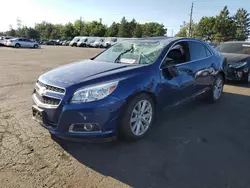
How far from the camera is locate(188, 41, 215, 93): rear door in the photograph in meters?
4.43

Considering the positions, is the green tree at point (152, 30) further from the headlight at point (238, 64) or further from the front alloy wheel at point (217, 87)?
the front alloy wheel at point (217, 87)

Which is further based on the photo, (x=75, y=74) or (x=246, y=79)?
(x=246, y=79)

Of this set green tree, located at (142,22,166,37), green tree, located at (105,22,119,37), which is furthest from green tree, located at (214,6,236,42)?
green tree, located at (105,22,119,37)

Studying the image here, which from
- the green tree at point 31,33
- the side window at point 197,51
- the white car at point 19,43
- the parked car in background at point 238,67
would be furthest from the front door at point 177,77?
the green tree at point 31,33

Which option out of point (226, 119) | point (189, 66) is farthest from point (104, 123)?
point (226, 119)

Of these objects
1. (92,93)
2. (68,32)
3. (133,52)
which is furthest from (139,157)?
(68,32)

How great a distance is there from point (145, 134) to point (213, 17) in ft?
244

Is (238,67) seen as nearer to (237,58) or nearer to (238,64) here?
(238,64)

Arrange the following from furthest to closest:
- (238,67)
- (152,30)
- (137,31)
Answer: (152,30)
(137,31)
(238,67)

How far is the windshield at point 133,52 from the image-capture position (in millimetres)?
3660

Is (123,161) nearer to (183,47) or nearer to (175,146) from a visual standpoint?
(175,146)

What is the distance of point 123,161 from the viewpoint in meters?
2.81

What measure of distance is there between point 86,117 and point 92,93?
12.5 inches

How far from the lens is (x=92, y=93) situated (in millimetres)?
2812
